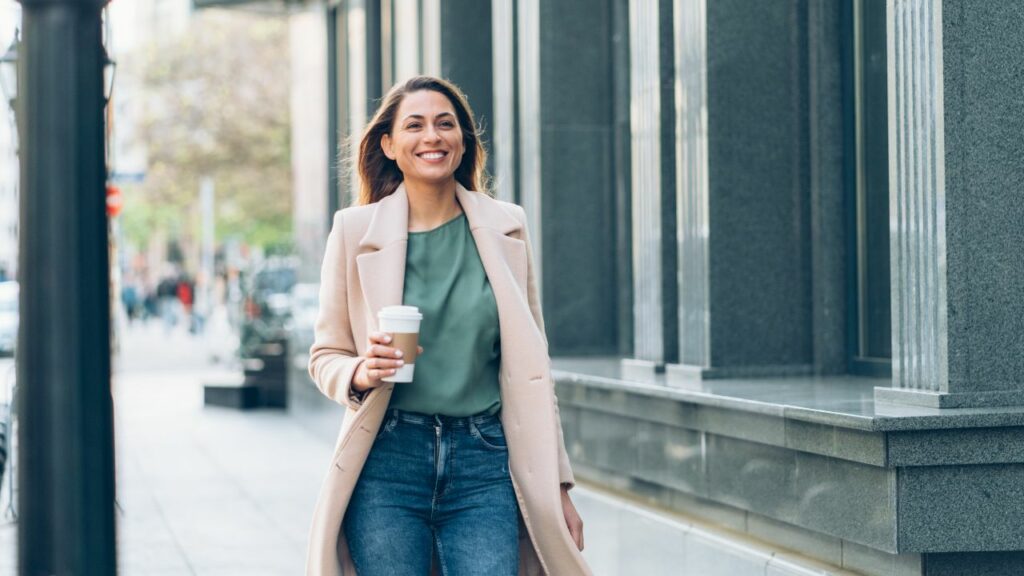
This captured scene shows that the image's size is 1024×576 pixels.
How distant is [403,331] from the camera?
3.21 m

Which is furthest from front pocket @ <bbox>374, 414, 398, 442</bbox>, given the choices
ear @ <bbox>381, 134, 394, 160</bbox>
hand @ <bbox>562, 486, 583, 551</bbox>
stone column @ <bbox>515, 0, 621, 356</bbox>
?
stone column @ <bbox>515, 0, 621, 356</bbox>

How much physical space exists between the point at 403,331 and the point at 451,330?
366mm

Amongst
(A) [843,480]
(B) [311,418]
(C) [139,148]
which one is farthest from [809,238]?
(C) [139,148]

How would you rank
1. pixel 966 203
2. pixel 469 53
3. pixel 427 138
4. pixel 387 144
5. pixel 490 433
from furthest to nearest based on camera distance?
pixel 469 53
pixel 966 203
pixel 387 144
pixel 427 138
pixel 490 433

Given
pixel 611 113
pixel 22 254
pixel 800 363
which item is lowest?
pixel 800 363

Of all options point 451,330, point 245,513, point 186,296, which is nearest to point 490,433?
point 451,330

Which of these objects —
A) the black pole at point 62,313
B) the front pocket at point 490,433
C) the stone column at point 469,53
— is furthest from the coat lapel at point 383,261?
the stone column at point 469,53

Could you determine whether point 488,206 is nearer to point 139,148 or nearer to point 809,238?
point 809,238

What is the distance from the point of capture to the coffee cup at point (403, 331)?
3.21 meters

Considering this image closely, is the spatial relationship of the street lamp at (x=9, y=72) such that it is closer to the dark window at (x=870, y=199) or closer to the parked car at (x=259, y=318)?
the dark window at (x=870, y=199)

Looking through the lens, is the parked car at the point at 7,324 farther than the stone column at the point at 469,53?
Yes

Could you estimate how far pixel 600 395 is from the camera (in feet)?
25.1

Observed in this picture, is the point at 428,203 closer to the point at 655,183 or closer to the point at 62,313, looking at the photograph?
the point at 62,313

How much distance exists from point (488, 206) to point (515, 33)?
6.22 m
